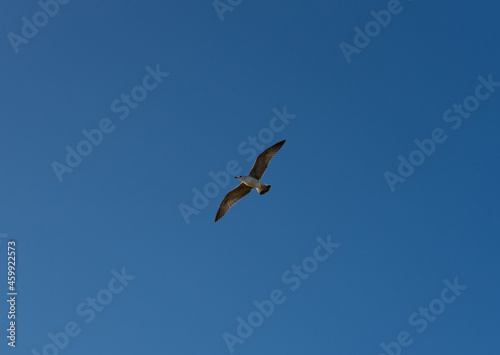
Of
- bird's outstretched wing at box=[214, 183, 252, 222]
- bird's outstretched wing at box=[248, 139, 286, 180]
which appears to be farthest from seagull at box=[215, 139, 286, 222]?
bird's outstretched wing at box=[214, 183, 252, 222]

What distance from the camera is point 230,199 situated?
48.7 m

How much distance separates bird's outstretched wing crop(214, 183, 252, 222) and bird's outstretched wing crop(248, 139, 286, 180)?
129 cm

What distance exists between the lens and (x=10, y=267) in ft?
164

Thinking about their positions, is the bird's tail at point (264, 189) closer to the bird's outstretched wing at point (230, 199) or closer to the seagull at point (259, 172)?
the seagull at point (259, 172)

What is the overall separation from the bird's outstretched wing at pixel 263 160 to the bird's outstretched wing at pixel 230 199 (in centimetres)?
129

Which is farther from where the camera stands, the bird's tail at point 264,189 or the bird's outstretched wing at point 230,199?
the bird's outstretched wing at point 230,199

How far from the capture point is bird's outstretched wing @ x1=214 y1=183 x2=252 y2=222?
4838cm

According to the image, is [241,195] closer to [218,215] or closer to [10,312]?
[218,215]

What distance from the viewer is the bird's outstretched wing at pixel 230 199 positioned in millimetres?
48375

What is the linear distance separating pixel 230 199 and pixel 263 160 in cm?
277

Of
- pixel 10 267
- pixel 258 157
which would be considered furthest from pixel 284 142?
pixel 10 267

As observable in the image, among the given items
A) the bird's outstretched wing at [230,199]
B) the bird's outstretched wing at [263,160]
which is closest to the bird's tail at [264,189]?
the bird's outstretched wing at [263,160]

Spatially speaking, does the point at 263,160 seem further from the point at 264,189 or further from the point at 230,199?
the point at 230,199

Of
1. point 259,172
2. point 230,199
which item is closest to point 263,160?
point 259,172
